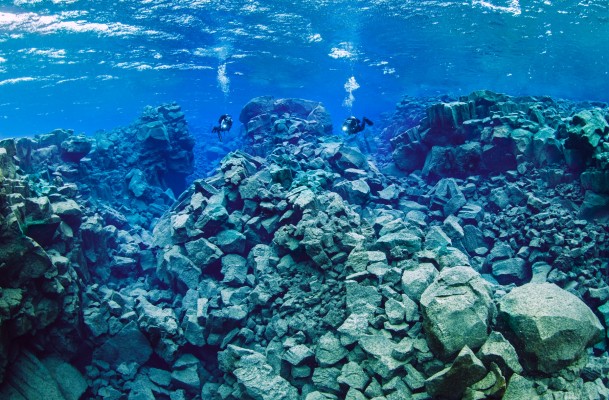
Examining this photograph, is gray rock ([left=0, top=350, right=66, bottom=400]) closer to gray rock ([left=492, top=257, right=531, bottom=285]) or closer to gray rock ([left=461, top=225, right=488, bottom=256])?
gray rock ([left=492, top=257, right=531, bottom=285])

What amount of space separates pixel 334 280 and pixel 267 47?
1030 inches

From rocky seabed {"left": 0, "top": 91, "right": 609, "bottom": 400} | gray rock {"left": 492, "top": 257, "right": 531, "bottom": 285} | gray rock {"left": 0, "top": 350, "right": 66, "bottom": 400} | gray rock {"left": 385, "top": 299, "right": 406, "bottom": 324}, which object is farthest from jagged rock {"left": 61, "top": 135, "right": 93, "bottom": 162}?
gray rock {"left": 492, "top": 257, "right": 531, "bottom": 285}

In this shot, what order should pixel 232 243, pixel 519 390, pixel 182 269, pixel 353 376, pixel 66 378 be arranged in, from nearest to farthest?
1. pixel 519 390
2. pixel 353 376
3. pixel 66 378
4. pixel 182 269
5. pixel 232 243

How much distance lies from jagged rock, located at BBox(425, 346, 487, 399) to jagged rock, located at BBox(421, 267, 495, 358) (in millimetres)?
276

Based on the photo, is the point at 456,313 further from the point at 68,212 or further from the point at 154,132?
the point at 154,132

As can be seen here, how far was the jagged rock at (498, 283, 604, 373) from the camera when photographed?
13.9 ft

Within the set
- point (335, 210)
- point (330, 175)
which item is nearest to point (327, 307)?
point (335, 210)

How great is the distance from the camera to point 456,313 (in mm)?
4527

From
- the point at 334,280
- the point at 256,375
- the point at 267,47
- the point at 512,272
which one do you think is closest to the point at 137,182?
the point at 334,280

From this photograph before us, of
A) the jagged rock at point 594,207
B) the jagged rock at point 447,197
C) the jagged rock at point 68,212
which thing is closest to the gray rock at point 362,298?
the jagged rock at point 447,197

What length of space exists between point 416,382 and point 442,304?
1.08 meters

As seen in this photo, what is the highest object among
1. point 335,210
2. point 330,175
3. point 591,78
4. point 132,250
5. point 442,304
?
point 442,304

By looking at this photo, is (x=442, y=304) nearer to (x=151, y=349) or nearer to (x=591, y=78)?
(x=151, y=349)

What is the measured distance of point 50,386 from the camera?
5.69 m
